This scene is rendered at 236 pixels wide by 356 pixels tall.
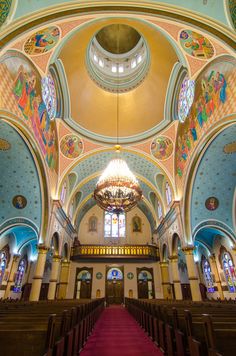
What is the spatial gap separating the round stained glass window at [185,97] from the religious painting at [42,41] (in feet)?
22.0

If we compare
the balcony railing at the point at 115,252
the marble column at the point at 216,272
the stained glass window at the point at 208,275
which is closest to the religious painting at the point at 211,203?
the marble column at the point at 216,272

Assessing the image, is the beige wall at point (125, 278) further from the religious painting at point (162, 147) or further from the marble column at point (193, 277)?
the religious painting at point (162, 147)

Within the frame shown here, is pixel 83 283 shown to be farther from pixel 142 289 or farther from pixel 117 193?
pixel 117 193

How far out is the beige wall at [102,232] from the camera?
830 inches

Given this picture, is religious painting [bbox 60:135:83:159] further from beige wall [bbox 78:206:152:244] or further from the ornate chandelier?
beige wall [bbox 78:206:152:244]

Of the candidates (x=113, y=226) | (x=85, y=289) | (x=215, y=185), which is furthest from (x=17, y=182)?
(x=85, y=289)

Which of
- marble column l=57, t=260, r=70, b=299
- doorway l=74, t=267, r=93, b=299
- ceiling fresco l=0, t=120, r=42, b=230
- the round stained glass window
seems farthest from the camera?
doorway l=74, t=267, r=93, b=299

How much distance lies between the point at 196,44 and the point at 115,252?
53.5 feet

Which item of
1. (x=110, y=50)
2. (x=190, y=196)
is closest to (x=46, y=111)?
(x=110, y=50)

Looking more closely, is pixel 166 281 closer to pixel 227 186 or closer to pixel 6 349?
pixel 227 186

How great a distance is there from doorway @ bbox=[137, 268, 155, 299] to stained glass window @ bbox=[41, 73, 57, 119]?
53.5 ft

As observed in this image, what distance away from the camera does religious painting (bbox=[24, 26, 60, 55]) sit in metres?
8.00

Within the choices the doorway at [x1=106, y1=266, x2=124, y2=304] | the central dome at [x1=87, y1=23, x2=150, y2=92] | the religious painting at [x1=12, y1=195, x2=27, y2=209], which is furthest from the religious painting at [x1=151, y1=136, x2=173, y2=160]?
the doorway at [x1=106, y1=266, x2=124, y2=304]

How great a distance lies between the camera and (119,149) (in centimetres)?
1092
